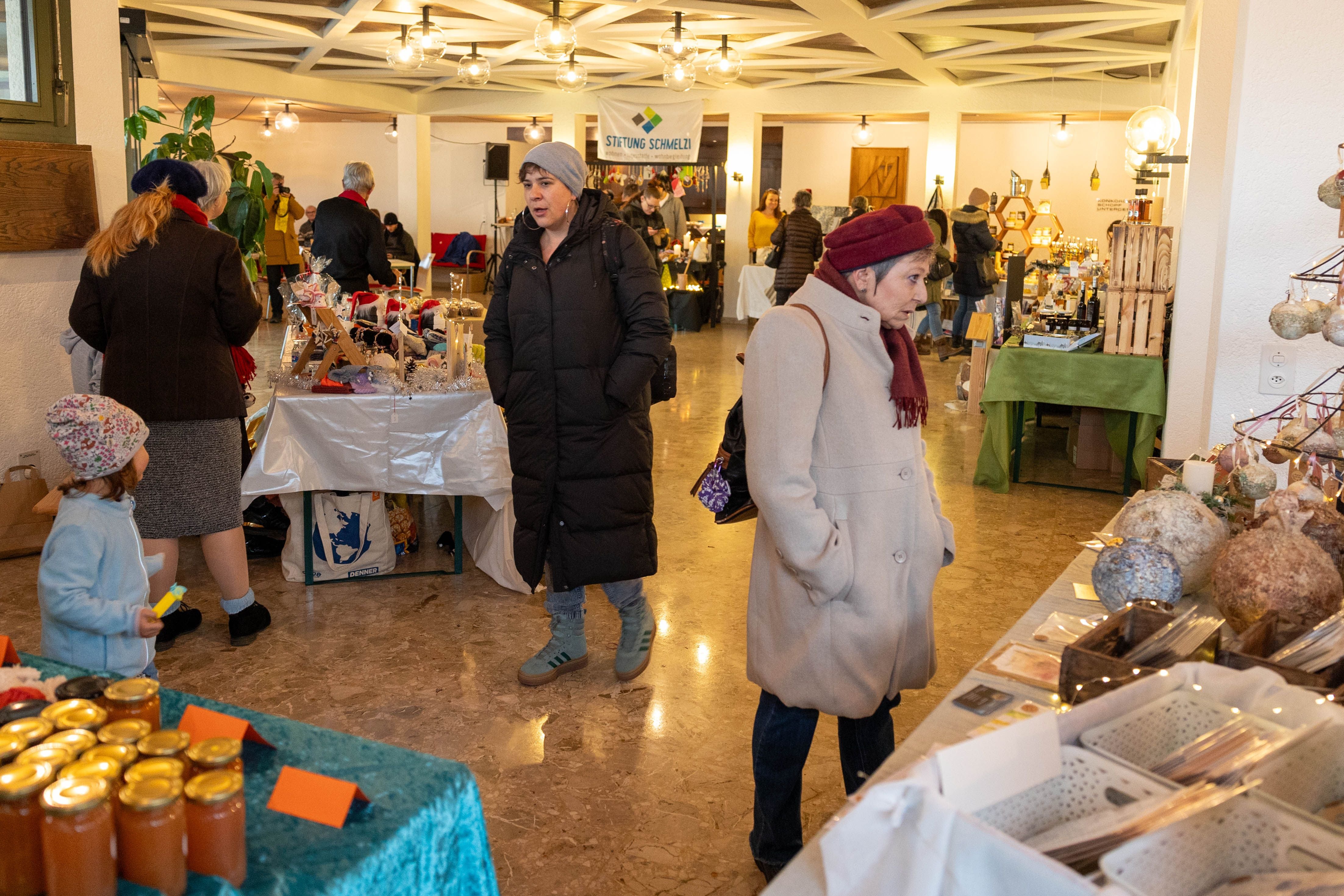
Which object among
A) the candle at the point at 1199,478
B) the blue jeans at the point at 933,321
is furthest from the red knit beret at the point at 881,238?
the blue jeans at the point at 933,321

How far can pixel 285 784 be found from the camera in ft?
3.96

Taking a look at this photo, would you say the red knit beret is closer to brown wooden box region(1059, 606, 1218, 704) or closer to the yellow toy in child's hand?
brown wooden box region(1059, 606, 1218, 704)

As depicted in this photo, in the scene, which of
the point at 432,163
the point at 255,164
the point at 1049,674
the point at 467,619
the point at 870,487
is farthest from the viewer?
the point at 432,163

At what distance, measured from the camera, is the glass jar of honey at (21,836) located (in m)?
0.99

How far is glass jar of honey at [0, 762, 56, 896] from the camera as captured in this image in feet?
3.25

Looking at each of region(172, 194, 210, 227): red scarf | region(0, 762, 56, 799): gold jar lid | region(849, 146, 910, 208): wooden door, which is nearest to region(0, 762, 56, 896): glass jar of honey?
region(0, 762, 56, 799): gold jar lid

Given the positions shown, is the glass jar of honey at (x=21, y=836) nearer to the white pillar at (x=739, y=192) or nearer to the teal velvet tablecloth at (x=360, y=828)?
the teal velvet tablecloth at (x=360, y=828)

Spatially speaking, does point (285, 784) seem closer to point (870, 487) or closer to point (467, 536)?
point (870, 487)

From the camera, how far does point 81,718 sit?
1.18 metres

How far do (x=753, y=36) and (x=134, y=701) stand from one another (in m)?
9.68

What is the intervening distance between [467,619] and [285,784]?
2555 mm

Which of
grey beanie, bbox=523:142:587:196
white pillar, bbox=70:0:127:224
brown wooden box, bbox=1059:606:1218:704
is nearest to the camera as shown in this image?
brown wooden box, bbox=1059:606:1218:704

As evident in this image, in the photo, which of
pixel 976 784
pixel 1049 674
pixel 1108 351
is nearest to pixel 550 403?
pixel 1049 674

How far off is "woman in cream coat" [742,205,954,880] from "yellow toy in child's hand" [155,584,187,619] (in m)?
1.09
